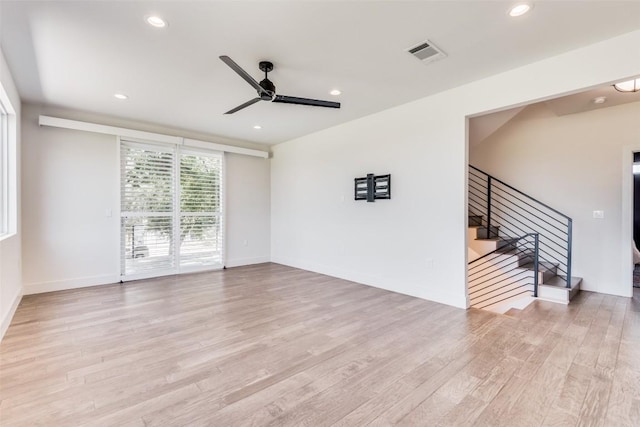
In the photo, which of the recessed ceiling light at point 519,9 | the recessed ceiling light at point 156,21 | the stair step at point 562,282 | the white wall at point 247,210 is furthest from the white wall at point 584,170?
the recessed ceiling light at point 156,21

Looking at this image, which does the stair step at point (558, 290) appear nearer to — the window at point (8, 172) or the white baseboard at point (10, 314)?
the white baseboard at point (10, 314)

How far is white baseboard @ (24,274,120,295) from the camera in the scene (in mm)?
4215

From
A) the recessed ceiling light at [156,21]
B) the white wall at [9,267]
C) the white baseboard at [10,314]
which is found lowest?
the white baseboard at [10,314]

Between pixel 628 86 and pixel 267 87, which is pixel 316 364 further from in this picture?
pixel 628 86

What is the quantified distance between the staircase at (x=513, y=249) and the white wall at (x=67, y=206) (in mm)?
5604

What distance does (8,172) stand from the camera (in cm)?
342

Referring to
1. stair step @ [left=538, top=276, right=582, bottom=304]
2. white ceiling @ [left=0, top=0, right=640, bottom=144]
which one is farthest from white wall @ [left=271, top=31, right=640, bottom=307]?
stair step @ [left=538, top=276, right=582, bottom=304]

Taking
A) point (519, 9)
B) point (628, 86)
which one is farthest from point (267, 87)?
point (628, 86)

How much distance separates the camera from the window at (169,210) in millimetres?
5008

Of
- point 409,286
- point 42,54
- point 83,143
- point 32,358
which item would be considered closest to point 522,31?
point 409,286

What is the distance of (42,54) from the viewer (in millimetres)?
2844

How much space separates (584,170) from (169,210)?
6.80 metres

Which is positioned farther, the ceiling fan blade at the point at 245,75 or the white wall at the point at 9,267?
the white wall at the point at 9,267

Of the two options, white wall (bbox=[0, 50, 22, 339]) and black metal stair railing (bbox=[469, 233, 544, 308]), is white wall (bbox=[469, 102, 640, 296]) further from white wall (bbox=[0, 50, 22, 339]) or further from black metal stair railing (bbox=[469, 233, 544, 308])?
white wall (bbox=[0, 50, 22, 339])
